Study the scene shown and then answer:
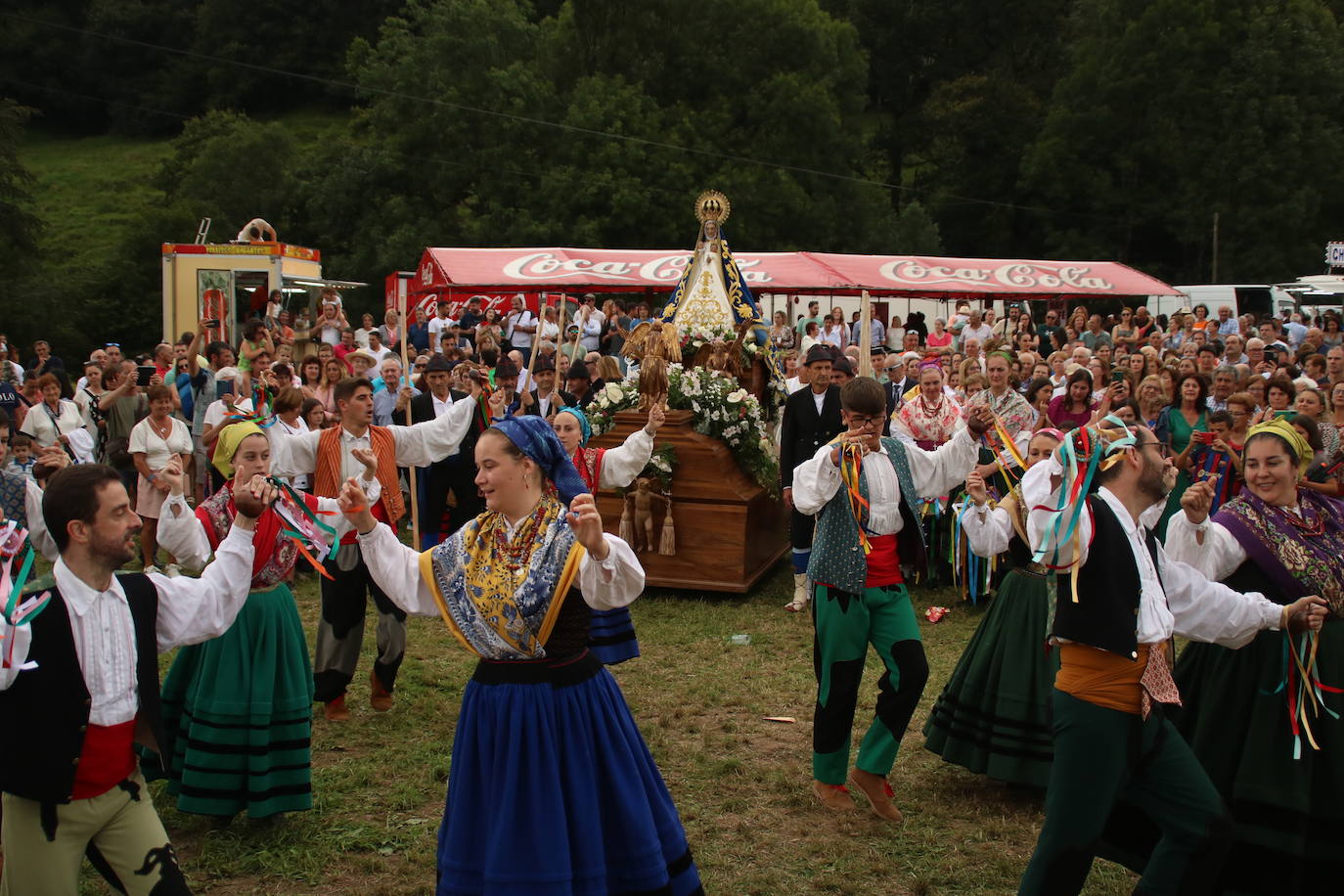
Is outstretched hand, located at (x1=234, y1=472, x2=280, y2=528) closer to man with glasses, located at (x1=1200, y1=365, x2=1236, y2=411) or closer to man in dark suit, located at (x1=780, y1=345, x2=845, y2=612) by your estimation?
man in dark suit, located at (x1=780, y1=345, x2=845, y2=612)

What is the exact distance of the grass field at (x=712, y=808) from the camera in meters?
4.79

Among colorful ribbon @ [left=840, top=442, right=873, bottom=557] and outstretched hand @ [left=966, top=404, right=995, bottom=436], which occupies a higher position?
outstretched hand @ [left=966, top=404, right=995, bottom=436]

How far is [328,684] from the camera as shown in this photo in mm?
6496

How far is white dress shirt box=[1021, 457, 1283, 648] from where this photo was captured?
12.5 ft

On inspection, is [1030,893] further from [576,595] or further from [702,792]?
[702,792]

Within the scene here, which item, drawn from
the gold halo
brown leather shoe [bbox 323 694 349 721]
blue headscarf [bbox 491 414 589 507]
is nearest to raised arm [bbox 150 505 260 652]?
blue headscarf [bbox 491 414 589 507]

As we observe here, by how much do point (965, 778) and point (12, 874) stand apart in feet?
13.4

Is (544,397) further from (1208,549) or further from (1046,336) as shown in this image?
(1046,336)

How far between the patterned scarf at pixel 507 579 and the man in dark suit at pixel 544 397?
5882 mm

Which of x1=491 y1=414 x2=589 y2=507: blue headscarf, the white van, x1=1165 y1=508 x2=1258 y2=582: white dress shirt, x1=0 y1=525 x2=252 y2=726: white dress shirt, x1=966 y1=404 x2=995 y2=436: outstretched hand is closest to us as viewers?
x1=0 y1=525 x2=252 y2=726: white dress shirt

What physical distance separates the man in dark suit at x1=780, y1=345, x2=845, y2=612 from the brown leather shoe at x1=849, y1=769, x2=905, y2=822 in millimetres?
3259

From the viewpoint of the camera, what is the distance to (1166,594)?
13.3 ft

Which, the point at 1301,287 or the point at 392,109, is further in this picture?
A: the point at 392,109

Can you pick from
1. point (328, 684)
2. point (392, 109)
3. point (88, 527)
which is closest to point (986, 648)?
point (328, 684)
